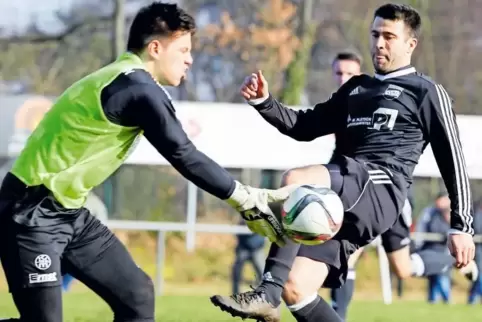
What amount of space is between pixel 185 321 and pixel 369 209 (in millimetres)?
3806

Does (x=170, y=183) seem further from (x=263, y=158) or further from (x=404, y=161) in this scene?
(x=404, y=161)

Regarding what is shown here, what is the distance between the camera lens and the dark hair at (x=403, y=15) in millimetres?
6809

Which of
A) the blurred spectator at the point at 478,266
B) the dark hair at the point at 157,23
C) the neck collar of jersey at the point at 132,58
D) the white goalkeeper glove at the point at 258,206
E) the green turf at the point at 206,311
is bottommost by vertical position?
the blurred spectator at the point at 478,266

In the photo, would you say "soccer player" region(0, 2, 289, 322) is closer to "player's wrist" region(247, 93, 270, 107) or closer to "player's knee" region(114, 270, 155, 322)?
"player's knee" region(114, 270, 155, 322)

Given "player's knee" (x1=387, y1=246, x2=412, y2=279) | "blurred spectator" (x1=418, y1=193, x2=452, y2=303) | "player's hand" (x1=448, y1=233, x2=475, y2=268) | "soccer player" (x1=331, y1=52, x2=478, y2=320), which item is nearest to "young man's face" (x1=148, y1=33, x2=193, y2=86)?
"player's hand" (x1=448, y1=233, x2=475, y2=268)

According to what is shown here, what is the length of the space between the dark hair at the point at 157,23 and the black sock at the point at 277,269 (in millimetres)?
1335

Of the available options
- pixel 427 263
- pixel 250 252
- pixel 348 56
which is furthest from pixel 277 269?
pixel 250 252

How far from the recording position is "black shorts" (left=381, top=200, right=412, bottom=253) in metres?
8.98

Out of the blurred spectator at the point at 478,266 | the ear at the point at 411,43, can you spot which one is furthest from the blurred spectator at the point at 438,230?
the ear at the point at 411,43

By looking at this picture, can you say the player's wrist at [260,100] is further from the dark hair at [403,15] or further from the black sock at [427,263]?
the black sock at [427,263]

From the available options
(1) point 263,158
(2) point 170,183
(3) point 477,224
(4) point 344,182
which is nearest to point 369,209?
(4) point 344,182

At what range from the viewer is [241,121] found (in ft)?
51.8

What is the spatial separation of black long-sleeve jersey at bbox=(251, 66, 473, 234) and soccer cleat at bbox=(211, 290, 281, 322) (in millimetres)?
1048

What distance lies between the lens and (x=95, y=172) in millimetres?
5516
